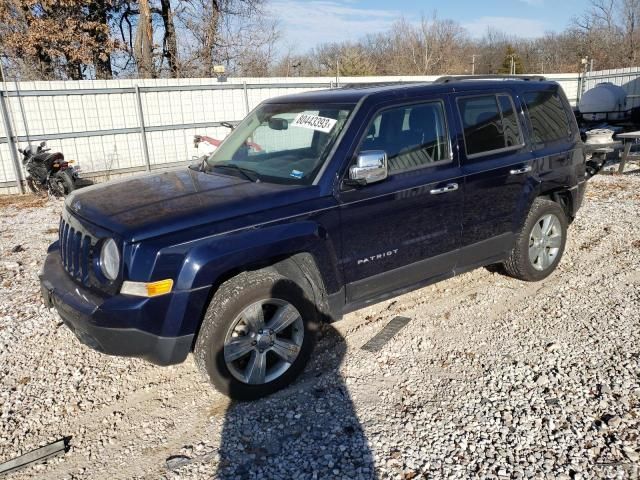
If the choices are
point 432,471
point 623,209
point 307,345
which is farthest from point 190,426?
point 623,209

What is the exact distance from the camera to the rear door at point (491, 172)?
440 centimetres

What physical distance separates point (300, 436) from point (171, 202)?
1674 millimetres

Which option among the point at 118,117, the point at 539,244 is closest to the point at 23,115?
the point at 118,117

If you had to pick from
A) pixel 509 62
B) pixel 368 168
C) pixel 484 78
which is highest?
pixel 509 62

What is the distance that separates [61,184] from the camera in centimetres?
1066

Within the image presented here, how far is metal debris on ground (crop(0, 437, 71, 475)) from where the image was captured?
9.71 feet

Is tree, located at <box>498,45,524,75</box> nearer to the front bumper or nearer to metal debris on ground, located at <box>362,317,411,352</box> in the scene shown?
metal debris on ground, located at <box>362,317,411,352</box>

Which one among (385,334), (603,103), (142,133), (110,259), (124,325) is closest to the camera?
(124,325)

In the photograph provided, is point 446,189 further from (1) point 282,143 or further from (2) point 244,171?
(2) point 244,171

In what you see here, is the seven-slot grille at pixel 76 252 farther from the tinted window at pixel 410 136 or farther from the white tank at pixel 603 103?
the white tank at pixel 603 103

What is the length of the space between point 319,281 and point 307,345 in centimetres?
45

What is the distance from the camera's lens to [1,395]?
12.1 feet

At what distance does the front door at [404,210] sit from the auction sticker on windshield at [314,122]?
30cm

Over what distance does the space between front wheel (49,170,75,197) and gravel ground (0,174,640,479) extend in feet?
19.6
